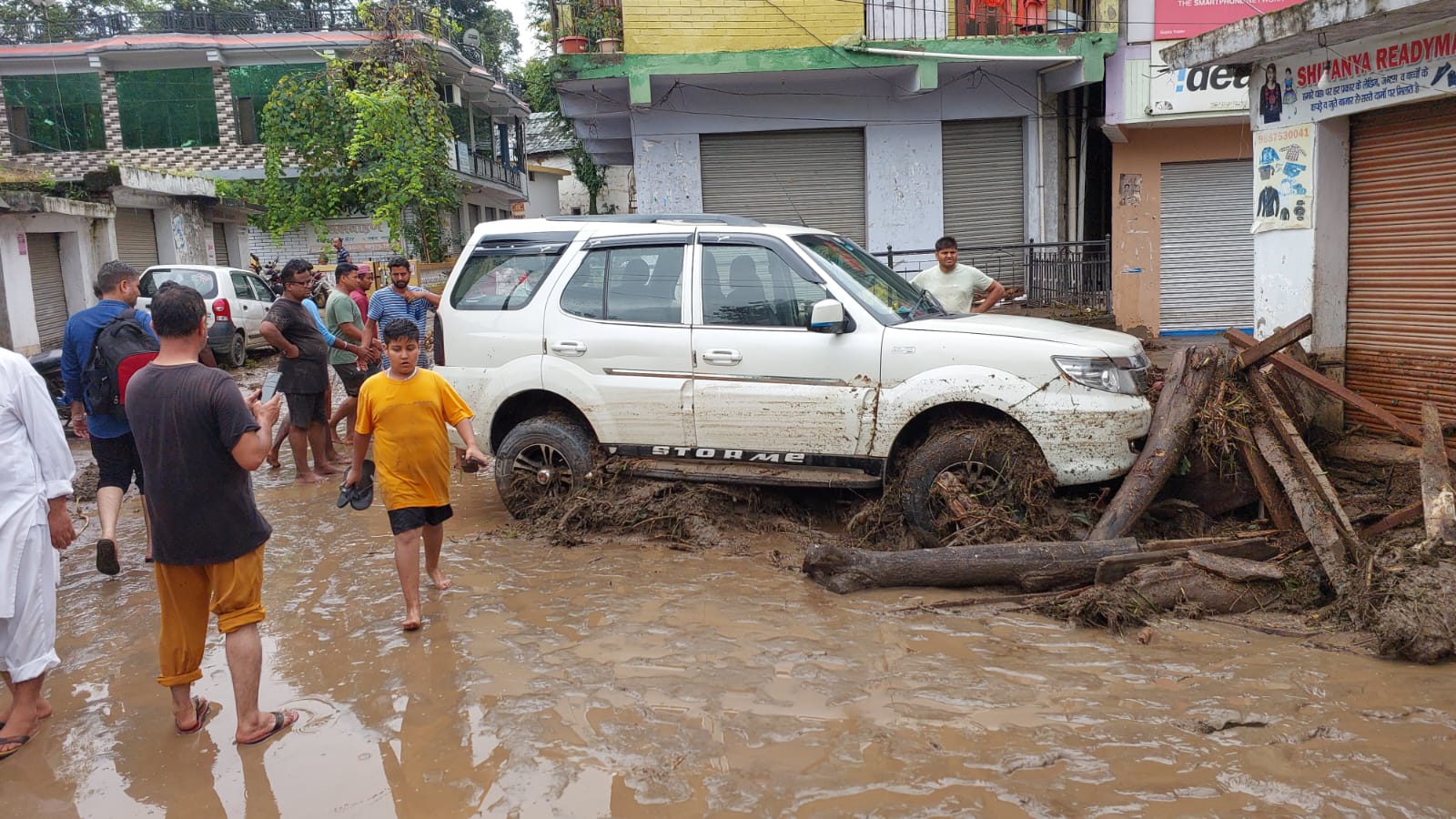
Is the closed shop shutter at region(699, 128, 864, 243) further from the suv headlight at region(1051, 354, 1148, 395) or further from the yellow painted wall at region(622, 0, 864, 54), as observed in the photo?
the suv headlight at region(1051, 354, 1148, 395)

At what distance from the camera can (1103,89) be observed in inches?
579

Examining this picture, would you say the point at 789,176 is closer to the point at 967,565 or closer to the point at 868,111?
the point at 868,111

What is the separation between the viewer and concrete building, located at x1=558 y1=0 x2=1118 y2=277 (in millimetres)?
13867

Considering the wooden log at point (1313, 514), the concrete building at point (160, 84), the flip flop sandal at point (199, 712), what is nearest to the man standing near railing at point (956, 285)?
the wooden log at point (1313, 514)

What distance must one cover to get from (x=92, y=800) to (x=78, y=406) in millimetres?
3489

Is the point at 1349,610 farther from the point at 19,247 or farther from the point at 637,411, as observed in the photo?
the point at 19,247

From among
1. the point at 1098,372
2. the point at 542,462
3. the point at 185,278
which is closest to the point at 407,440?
the point at 542,462

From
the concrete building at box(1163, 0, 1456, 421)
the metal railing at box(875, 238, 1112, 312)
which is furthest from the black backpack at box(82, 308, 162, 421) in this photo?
the metal railing at box(875, 238, 1112, 312)

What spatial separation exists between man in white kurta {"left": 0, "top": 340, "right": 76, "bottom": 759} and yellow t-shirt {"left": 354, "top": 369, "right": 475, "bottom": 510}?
1346 millimetres

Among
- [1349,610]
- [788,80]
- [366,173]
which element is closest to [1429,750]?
[1349,610]

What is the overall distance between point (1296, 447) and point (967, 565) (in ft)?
6.69

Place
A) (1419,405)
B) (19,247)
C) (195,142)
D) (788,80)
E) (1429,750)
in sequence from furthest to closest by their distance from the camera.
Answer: (195,142)
(19,247)
(788,80)
(1419,405)
(1429,750)

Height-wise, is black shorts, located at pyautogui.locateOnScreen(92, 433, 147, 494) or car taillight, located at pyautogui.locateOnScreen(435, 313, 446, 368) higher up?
car taillight, located at pyautogui.locateOnScreen(435, 313, 446, 368)

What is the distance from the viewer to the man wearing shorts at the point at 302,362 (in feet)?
27.7
